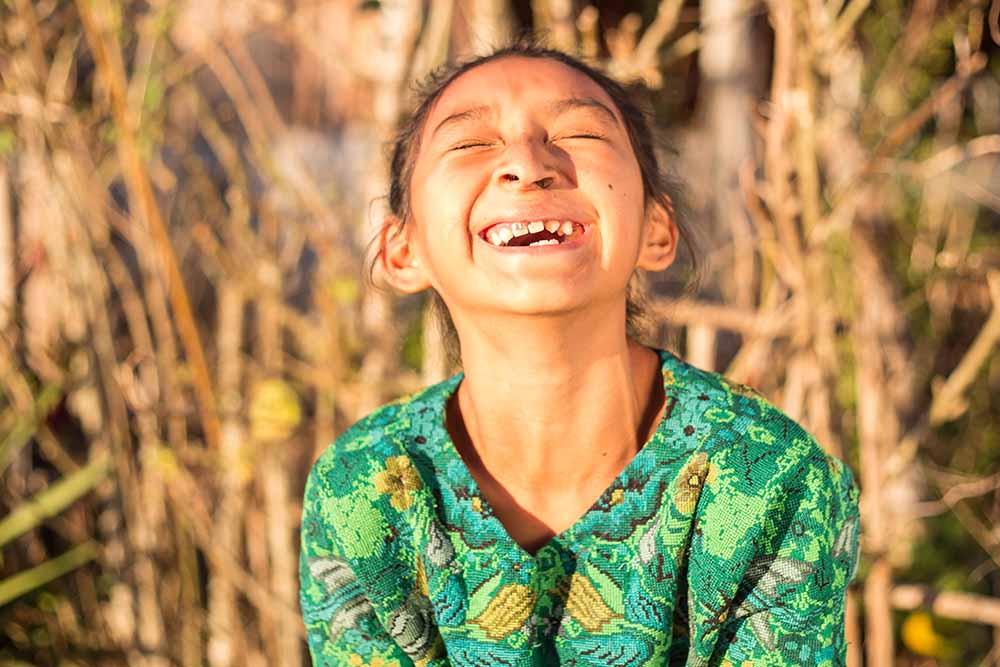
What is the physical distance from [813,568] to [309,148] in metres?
2.33

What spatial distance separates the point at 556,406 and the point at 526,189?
0.84 ft

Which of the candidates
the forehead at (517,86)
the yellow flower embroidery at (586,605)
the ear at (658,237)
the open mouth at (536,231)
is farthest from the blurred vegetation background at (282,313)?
the yellow flower embroidery at (586,605)

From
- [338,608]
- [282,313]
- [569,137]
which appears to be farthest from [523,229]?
[282,313]

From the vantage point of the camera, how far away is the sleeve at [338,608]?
49.3 inches

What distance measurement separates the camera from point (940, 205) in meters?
2.48

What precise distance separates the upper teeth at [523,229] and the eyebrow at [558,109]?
0.46 feet

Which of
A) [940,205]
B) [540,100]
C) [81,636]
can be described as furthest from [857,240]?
[81,636]

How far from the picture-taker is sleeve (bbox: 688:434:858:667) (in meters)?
1.13

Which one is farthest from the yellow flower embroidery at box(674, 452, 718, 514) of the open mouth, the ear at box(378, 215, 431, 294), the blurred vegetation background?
the blurred vegetation background

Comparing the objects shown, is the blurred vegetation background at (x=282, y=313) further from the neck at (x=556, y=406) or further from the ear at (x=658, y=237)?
the neck at (x=556, y=406)

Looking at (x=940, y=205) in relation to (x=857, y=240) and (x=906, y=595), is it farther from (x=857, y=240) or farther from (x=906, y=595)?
(x=906, y=595)

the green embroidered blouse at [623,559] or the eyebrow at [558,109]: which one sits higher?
the eyebrow at [558,109]

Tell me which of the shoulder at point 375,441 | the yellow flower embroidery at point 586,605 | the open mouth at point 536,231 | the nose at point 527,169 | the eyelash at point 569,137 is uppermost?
the eyelash at point 569,137

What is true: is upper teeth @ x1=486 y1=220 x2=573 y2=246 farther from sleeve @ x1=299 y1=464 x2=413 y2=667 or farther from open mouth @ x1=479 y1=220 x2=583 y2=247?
sleeve @ x1=299 y1=464 x2=413 y2=667
